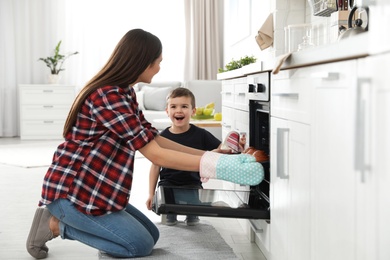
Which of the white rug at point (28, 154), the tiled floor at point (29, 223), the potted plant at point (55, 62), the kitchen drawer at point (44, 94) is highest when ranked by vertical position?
the potted plant at point (55, 62)

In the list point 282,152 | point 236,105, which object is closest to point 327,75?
point 282,152

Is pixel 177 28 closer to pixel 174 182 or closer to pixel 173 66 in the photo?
pixel 173 66

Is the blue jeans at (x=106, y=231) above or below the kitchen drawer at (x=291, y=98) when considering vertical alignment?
below

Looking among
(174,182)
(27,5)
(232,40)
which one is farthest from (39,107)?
(174,182)

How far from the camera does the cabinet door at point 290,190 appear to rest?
163 cm

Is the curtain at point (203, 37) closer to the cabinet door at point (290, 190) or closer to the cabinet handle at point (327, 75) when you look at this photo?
the cabinet door at point (290, 190)

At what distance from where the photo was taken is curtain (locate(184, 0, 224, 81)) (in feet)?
29.0

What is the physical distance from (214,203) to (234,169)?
0.80ft

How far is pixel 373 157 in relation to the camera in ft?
3.68

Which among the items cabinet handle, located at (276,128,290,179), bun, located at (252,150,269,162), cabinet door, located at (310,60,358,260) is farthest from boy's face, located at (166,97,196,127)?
cabinet door, located at (310,60,358,260)

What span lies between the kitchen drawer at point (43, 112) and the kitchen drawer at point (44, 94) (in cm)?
6

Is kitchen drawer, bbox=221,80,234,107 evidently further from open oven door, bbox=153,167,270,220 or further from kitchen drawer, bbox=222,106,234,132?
open oven door, bbox=153,167,270,220

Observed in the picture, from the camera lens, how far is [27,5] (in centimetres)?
878

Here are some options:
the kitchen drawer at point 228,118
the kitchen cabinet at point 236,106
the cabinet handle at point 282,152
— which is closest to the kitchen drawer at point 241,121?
the kitchen cabinet at point 236,106
